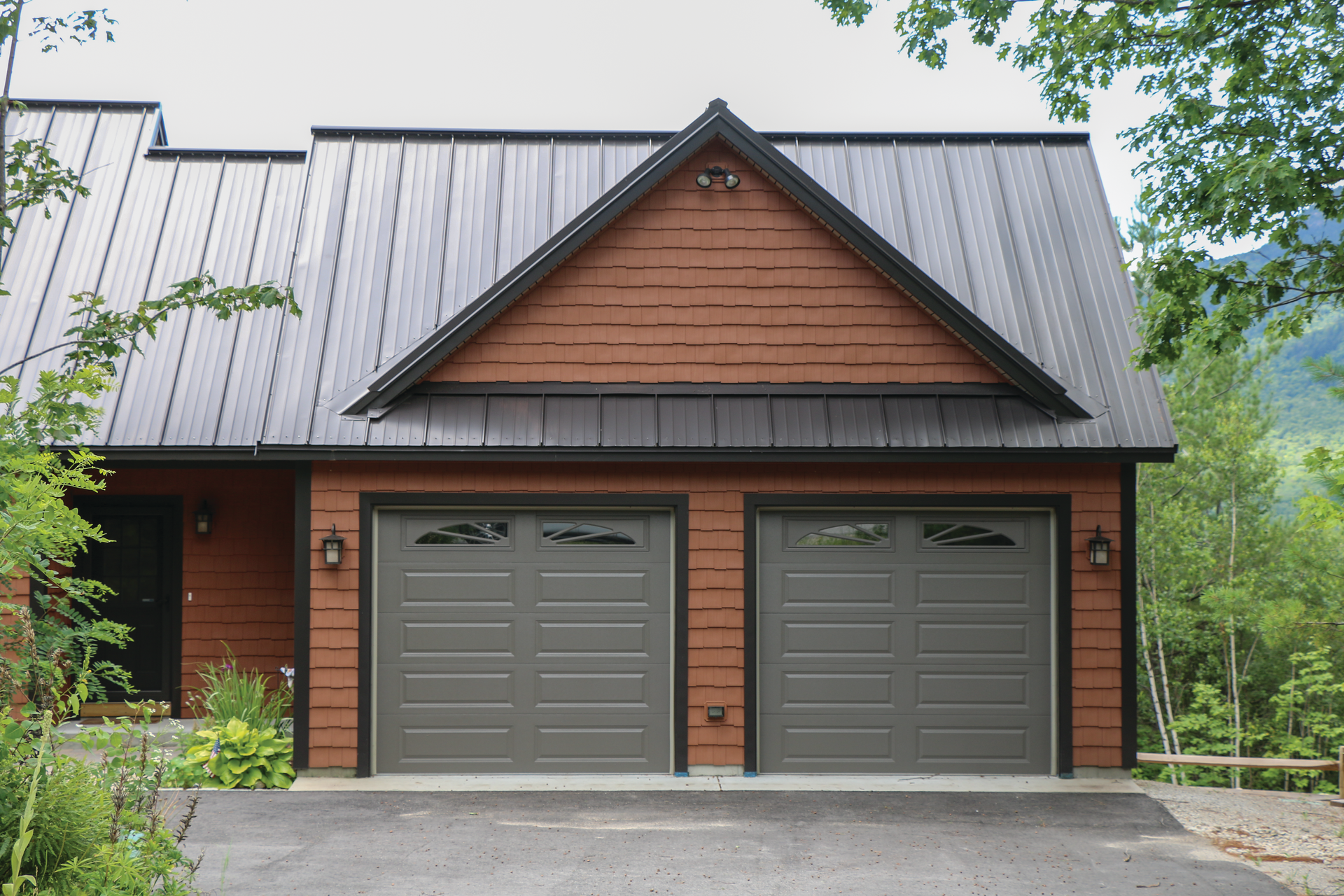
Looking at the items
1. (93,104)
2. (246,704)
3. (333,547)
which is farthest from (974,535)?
(93,104)

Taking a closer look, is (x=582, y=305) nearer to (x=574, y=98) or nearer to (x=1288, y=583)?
(x=1288, y=583)

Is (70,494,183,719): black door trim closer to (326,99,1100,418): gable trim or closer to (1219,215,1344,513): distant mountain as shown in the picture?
(326,99,1100,418): gable trim

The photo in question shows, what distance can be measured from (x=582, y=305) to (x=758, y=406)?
5.69ft

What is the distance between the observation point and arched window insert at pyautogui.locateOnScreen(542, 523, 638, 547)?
25.5 ft

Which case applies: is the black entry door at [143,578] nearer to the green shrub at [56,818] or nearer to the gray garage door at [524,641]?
the gray garage door at [524,641]

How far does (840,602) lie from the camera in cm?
781

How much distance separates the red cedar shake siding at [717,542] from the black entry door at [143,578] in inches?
121

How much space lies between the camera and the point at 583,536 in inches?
307

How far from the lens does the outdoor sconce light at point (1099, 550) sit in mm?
7594

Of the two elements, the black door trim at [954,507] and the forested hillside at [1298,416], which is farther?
the forested hillside at [1298,416]

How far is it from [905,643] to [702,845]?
2.68 metres

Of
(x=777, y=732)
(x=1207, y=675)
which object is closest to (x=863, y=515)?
(x=777, y=732)

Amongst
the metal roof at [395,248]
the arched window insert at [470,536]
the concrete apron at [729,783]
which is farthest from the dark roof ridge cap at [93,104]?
the concrete apron at [729,783]

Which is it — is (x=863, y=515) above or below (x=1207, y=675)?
above
